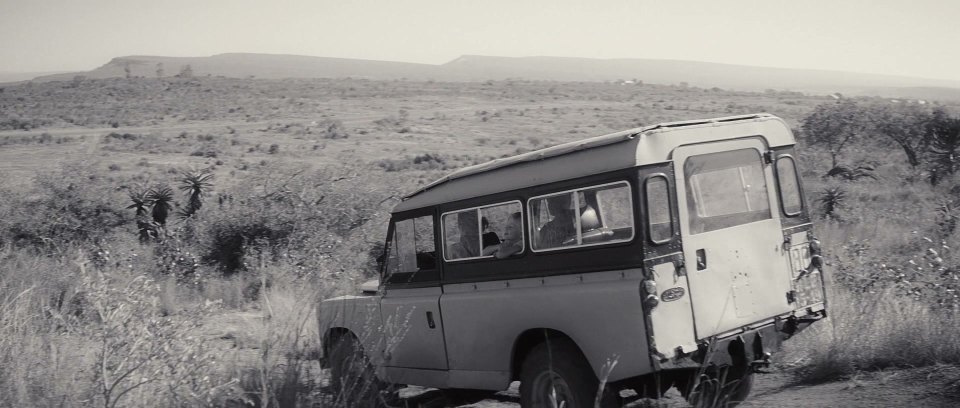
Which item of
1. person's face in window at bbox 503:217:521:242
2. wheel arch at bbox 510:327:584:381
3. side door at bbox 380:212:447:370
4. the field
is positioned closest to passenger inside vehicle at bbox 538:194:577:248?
person's face in window at bbox 503:217:521:242

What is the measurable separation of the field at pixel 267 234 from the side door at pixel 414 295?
2.75 feet

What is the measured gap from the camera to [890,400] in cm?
611

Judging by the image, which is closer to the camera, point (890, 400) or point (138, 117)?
point (890, 400)

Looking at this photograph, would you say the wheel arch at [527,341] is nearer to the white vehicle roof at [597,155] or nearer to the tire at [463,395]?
the tire at [463,395]

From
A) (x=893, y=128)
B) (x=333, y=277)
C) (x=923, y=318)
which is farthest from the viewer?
(x=893, y=128)

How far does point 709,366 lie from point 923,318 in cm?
320

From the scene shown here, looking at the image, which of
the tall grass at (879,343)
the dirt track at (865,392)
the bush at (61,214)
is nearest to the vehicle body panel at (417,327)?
the dirt track at (865,392)

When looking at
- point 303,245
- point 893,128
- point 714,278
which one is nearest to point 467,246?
point 714,278

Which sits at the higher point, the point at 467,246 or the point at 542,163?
the point at 542,163

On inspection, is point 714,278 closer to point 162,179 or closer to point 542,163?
point 542,163

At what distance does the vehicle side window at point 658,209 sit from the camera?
5.28 meters

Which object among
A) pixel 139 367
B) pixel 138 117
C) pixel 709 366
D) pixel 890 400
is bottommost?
pixel 890 400

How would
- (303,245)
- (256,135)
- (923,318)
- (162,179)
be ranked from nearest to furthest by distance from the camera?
(923,318), (303,245), (162,179), (256,135)

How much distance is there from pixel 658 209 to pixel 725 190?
85 centimetres
